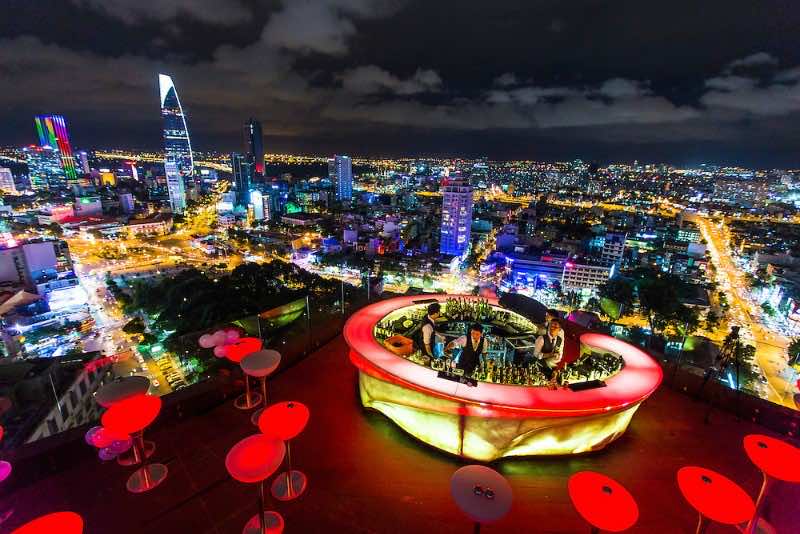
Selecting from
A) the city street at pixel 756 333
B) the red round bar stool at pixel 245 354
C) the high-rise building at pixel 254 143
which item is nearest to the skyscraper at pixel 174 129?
the high-rise building at pixel 254 143

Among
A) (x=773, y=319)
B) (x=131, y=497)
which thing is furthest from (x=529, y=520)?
(x=773, y=319)

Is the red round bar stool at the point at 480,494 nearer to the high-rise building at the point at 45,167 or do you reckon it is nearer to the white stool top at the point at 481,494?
the white stool top at the point at 481,494

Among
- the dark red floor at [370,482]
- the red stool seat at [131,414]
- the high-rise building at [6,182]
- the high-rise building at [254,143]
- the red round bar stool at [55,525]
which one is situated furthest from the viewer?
the high-rise building at [254,143]

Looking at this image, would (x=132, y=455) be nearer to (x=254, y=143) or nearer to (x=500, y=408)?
(x=500, y=408)

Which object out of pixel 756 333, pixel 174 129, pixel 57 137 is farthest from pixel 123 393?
pixel 57 137

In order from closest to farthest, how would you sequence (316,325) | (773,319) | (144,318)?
(316,325), (144,318), (773,319)

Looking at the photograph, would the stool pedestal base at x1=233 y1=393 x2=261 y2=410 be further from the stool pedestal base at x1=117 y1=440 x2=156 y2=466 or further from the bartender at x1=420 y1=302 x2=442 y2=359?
the bartender at x1=420 y1=302 x2=442 y2=359

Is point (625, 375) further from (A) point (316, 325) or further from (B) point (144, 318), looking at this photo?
(B) point (144, 318)
